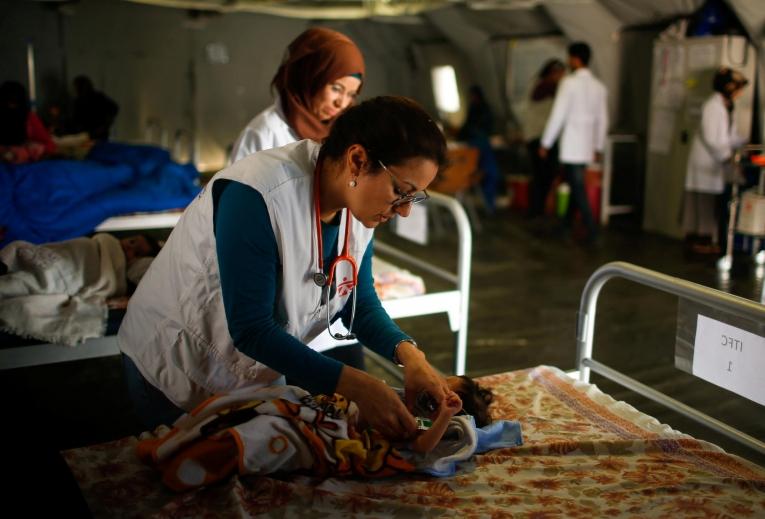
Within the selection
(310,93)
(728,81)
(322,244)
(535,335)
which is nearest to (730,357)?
(322,244)

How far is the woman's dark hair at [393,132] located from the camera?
1.41 m

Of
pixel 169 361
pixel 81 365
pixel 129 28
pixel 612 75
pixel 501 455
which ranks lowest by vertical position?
pixel 81 365

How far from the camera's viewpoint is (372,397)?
1.45m

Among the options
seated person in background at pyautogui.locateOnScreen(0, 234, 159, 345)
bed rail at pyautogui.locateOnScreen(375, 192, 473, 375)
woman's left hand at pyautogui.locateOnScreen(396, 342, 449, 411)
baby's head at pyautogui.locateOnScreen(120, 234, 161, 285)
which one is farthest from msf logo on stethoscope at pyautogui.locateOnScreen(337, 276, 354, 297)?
baby's head at pyautogui.locateOnScreen(120, 234, 161, 285)

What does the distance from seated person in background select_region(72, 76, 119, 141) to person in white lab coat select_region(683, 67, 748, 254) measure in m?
6.14

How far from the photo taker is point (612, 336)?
168 inches

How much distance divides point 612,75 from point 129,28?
20.4 feet

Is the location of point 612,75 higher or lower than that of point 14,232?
higher

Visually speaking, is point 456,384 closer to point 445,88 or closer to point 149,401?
point 149,401

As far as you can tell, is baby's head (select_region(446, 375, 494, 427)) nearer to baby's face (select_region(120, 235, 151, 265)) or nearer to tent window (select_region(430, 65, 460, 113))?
baby's face (select_region(120, 235, 151, 265))

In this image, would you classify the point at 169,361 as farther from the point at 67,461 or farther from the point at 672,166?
the point at 672,166

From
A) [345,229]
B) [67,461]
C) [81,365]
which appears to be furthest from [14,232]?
[345,229]

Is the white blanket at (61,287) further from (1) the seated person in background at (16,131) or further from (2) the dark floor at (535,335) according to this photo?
(1) the seated person in background at (16,131)

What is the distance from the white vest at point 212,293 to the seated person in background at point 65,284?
0.92 meters
